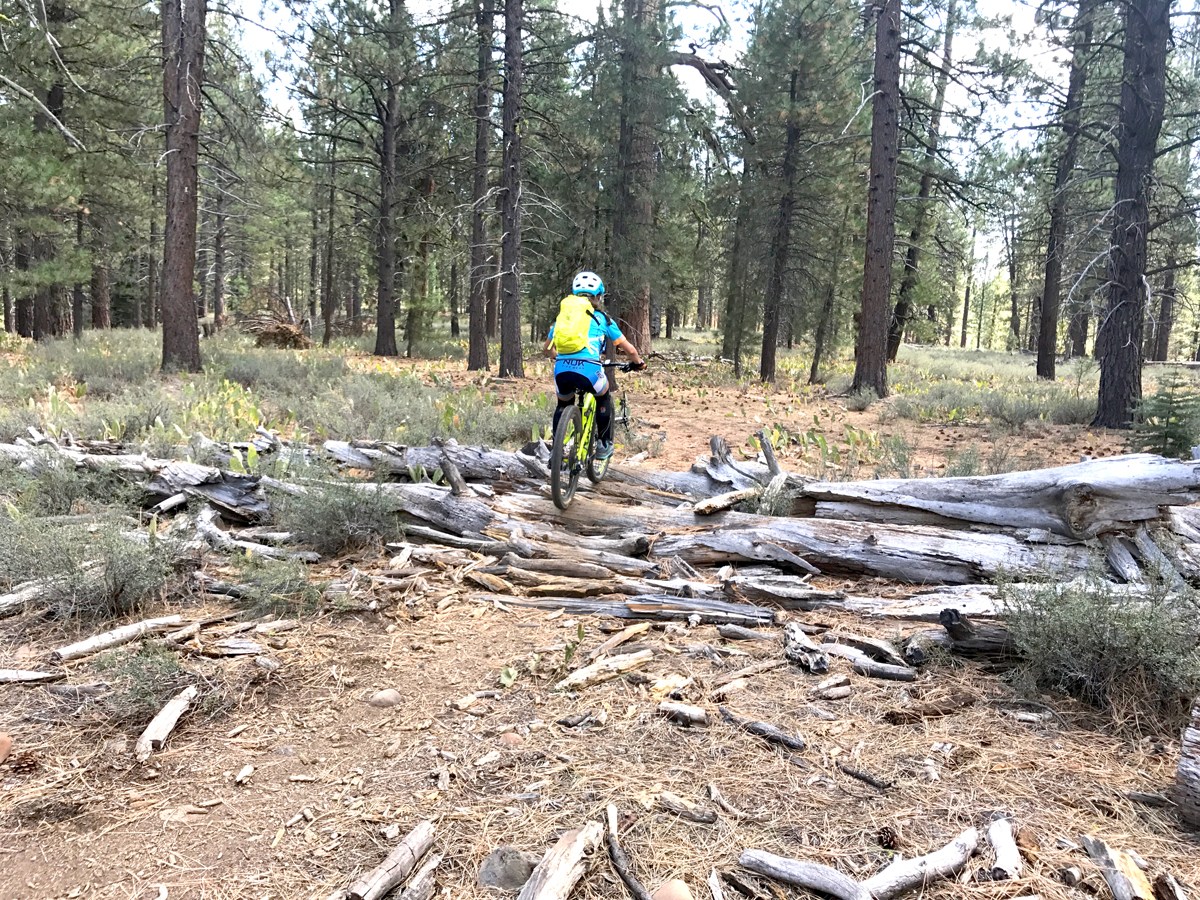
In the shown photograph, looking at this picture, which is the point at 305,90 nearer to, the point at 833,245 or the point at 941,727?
the point at 833,245

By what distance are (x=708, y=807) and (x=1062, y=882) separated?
→ 110cm

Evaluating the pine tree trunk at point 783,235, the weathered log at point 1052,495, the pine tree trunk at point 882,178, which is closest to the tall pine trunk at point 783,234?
the pine tree trunk at point 783,235

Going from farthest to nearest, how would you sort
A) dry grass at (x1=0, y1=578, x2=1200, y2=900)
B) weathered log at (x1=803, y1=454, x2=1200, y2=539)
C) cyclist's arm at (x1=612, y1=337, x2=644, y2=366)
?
1. cyclist's arm at (x1=612, y1=337, x2=644, y2=366)
2. weathered log at (x1=803, y1=454, x2=1200, y2=539)
3. dry grass at (x1=0, y1=578, x2=1200, y2=900)

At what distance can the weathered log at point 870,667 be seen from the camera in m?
3.45

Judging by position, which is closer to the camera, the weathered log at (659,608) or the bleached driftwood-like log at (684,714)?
the bleached driftwood-like log at (684,714)

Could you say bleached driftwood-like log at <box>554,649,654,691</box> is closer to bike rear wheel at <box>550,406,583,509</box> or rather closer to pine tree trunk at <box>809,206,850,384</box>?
bike rear wheel at <box>550,406,583,509</box>

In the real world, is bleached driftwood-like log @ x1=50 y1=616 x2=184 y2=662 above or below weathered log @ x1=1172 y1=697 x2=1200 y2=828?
below

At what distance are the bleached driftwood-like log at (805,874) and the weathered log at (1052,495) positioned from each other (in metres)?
3.47

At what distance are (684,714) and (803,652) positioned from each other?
91cm

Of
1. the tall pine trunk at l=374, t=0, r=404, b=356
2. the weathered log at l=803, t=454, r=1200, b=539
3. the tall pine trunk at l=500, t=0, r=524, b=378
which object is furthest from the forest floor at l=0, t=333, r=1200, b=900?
the tall pine trunk at l=374, t=0, r=404, b=356

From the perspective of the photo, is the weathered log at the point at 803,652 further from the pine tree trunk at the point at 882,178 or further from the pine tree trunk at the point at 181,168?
the pine tree trunk at the point at 181,168

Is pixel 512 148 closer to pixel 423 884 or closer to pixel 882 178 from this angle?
pixel 882 178

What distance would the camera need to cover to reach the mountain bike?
5762mm

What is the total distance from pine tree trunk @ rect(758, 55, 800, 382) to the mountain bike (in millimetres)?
12779
